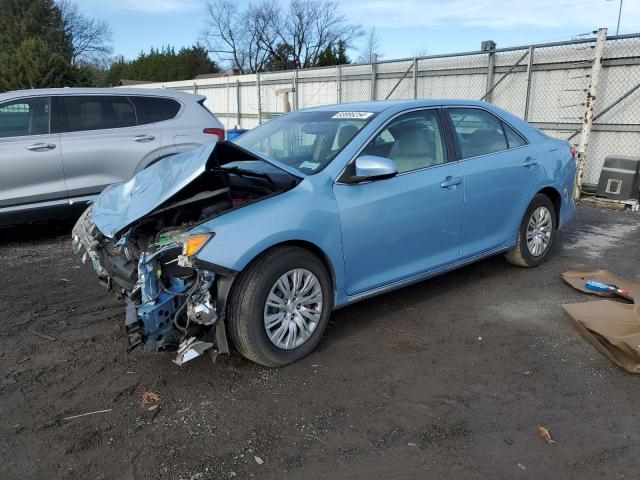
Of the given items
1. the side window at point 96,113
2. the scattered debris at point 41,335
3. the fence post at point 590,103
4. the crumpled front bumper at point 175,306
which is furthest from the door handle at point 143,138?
the fence post at point 590,103

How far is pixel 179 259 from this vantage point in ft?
9.91

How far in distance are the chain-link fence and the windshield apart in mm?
6602

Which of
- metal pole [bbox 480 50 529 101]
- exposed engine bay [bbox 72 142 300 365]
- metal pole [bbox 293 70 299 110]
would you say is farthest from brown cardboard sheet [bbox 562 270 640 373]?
metal pole [bbox 293 70 299 110]

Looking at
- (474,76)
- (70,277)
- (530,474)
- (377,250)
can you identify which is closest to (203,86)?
(474,76)

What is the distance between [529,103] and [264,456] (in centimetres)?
961

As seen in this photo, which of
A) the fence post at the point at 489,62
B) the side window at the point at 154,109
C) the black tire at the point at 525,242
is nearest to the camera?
the black tire at the point at 525,242

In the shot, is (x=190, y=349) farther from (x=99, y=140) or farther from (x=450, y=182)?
(x=99, y=140)

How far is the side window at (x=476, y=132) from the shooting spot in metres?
4.59

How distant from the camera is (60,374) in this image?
11.2 feet

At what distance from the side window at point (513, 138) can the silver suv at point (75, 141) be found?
13.6 feet

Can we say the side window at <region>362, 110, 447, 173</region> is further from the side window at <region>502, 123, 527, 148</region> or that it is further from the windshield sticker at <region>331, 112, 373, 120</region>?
the side window at <region>502, 123, 527, 148</region>

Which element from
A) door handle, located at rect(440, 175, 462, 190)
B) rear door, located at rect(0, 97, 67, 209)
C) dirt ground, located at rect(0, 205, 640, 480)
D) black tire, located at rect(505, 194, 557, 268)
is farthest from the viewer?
rear door, located at rect(0, 97, 67, 209)

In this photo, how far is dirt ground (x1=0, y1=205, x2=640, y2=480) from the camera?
2588mm

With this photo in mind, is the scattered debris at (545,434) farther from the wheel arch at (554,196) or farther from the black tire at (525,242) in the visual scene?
the wheel arch at (554,196)
